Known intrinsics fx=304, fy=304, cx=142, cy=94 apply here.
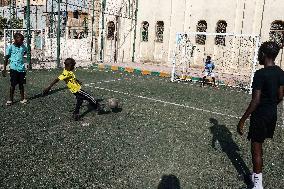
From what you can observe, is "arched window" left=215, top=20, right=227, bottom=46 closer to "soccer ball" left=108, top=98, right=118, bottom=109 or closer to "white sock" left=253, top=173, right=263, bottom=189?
"soccer ball" left=108, top=98, right=118, bottom=109

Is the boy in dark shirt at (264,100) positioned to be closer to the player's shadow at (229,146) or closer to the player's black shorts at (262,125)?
the player's black shorts at (262,125)

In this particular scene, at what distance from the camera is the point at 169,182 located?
4.57m

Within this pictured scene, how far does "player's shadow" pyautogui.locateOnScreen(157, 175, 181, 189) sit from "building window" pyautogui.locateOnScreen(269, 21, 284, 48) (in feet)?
58.4

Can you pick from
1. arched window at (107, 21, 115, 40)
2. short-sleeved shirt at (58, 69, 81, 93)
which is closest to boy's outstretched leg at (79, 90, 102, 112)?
short-sleeved shirt at (58, 69, 81, 93)

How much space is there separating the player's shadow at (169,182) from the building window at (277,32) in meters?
17.8

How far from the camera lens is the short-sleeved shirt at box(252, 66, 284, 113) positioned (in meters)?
4.02

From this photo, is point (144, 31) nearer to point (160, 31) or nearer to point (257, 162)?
point (160, 31)

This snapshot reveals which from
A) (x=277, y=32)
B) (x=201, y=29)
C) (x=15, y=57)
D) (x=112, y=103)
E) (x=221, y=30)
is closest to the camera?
(x=112, y=103)

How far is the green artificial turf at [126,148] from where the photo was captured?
4.59 meters

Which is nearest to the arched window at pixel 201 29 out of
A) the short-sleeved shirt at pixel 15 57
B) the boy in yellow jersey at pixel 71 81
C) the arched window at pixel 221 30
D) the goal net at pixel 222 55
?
the goal net at pixel 222 55

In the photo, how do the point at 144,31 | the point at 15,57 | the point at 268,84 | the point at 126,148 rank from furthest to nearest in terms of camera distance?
the point at 144,31 < the point at 15,57 < the point at 126,148 < the point at 268,84

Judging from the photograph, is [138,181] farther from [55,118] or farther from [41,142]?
[55,118]

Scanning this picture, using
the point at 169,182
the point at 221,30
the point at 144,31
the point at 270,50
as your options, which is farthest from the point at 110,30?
the point at 270,50

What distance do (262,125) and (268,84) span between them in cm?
58
